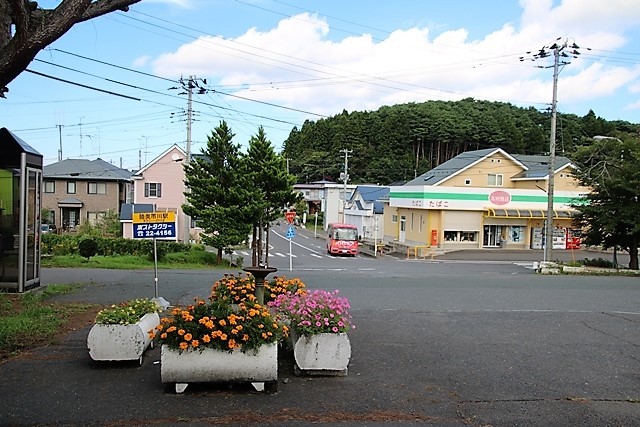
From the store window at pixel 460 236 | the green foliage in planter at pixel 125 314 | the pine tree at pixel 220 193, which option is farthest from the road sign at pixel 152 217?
the store window at pixel 460 236

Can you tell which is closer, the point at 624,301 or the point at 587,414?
the point at 587,414

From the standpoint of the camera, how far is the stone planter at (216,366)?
6457 millimetres

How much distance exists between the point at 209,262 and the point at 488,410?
27.2 m

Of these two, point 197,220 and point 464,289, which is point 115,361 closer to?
point 464,289

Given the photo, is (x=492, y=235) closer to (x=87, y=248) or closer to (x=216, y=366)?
(x=87, y=248)

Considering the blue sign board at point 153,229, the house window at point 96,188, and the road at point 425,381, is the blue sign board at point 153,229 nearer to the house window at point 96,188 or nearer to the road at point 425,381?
the road at point 425,381

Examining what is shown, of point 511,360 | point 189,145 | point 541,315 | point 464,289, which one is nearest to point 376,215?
point 189,145

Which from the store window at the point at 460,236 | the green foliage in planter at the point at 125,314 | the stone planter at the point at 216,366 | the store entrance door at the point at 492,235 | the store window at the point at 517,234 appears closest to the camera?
the stone planter at the point at 216,366

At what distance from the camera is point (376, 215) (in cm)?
5891

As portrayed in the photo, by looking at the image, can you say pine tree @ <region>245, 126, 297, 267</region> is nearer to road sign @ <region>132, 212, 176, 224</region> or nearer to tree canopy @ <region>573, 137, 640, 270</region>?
tree canopy @ <region>573, 137, 640, 270</region>

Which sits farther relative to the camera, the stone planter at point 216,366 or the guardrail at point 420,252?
the guardrail at point 420,252

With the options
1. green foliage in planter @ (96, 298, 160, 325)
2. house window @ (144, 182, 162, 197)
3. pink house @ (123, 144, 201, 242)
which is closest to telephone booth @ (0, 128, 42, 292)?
green foliage in planter @ (96, 298, 160, 325)

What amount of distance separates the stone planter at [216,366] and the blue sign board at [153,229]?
522cm

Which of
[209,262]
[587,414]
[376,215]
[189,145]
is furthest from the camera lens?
[376,215]
